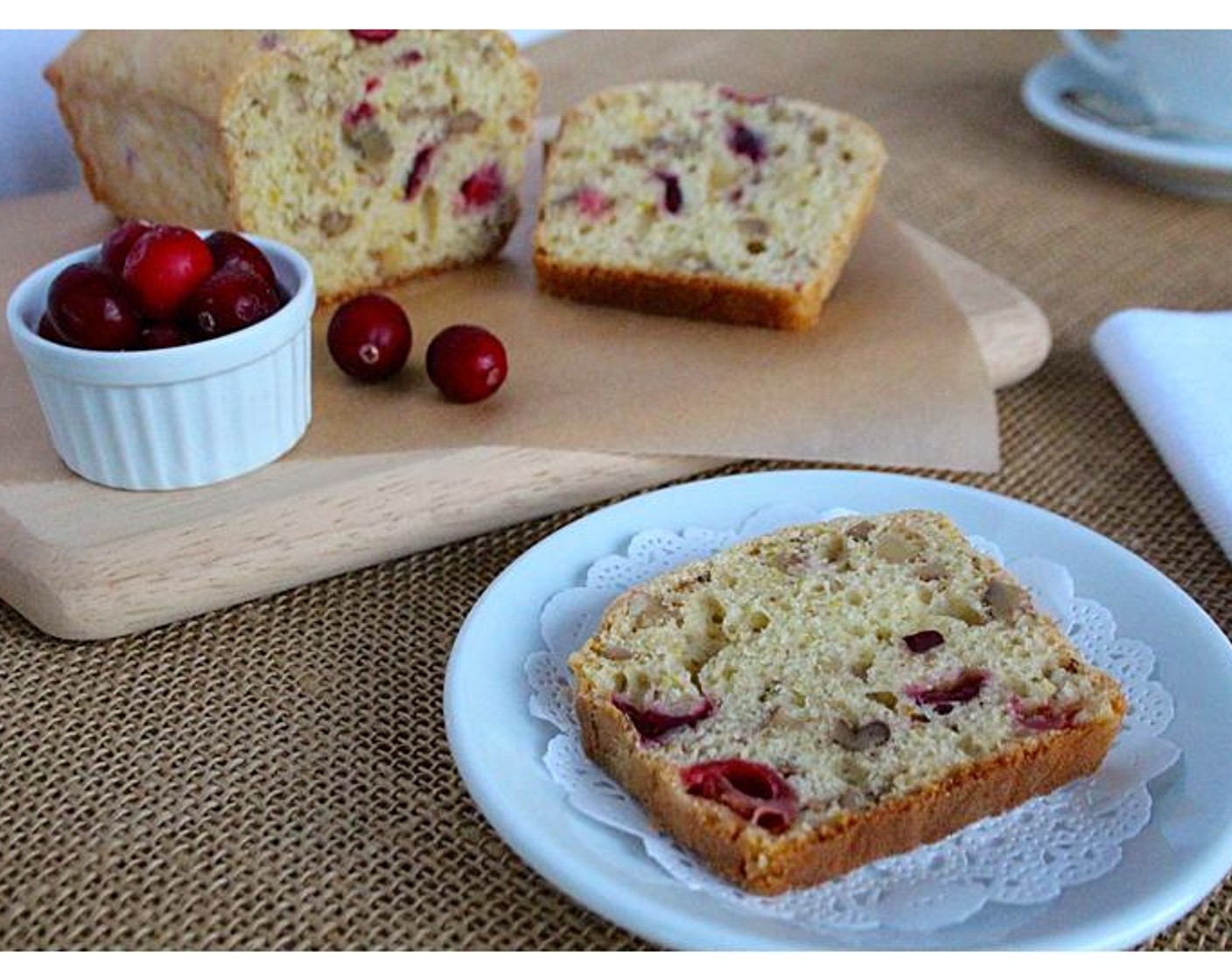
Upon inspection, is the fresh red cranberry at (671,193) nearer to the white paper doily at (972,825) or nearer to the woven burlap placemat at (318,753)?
the woven burlap placemat at (318,753)

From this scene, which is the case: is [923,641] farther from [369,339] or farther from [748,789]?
[369,339]

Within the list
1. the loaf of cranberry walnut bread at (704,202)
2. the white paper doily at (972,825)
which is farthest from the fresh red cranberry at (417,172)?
the white paper doily at (972,825)

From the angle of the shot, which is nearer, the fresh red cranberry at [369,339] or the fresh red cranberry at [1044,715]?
the fresh red cranberry at [1044,715]

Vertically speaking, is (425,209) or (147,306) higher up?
(147,306)

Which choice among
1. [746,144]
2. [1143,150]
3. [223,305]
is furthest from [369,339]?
[1143,150]

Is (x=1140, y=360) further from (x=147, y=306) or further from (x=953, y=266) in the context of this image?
(x=147, y=306)
